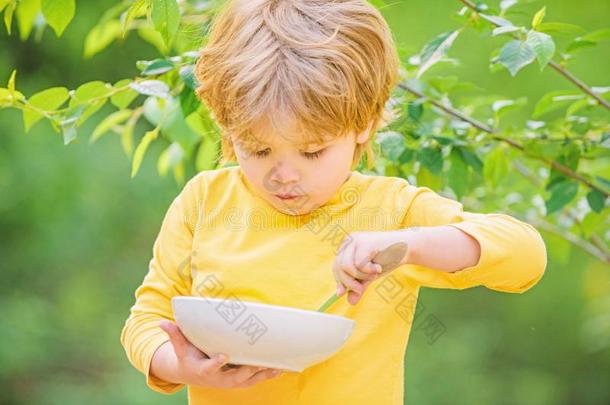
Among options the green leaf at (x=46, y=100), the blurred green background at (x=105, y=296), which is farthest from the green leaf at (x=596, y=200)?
the blurred green background at (x=105, y=296)

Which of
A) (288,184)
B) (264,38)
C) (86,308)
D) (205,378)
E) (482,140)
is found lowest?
(86,308)

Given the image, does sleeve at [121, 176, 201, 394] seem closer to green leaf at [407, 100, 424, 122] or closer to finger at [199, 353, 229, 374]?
finger at [199, 353, 229, 374]

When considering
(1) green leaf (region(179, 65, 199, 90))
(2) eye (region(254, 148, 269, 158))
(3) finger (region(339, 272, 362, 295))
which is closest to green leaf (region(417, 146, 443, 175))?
(1) green leaf (region(179, 65, 199, 90))

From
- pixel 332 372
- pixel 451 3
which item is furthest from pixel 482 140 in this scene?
pixel 451 3

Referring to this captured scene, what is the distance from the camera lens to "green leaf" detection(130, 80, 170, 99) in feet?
5.28

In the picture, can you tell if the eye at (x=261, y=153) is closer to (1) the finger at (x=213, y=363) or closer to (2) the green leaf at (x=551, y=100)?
(1) the finger at (x=213, y=363)

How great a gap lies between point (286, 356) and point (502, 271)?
0.30m

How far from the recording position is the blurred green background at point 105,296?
163 inches

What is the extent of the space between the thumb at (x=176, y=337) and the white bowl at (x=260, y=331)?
3cm

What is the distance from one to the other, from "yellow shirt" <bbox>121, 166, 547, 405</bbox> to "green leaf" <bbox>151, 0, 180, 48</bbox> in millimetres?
271

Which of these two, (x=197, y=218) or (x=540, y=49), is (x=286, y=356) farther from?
(x=540, y=49)

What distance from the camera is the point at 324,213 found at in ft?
4.52

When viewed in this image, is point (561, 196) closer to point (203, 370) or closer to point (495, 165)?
point (495, 165)

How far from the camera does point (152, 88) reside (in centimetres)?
162
